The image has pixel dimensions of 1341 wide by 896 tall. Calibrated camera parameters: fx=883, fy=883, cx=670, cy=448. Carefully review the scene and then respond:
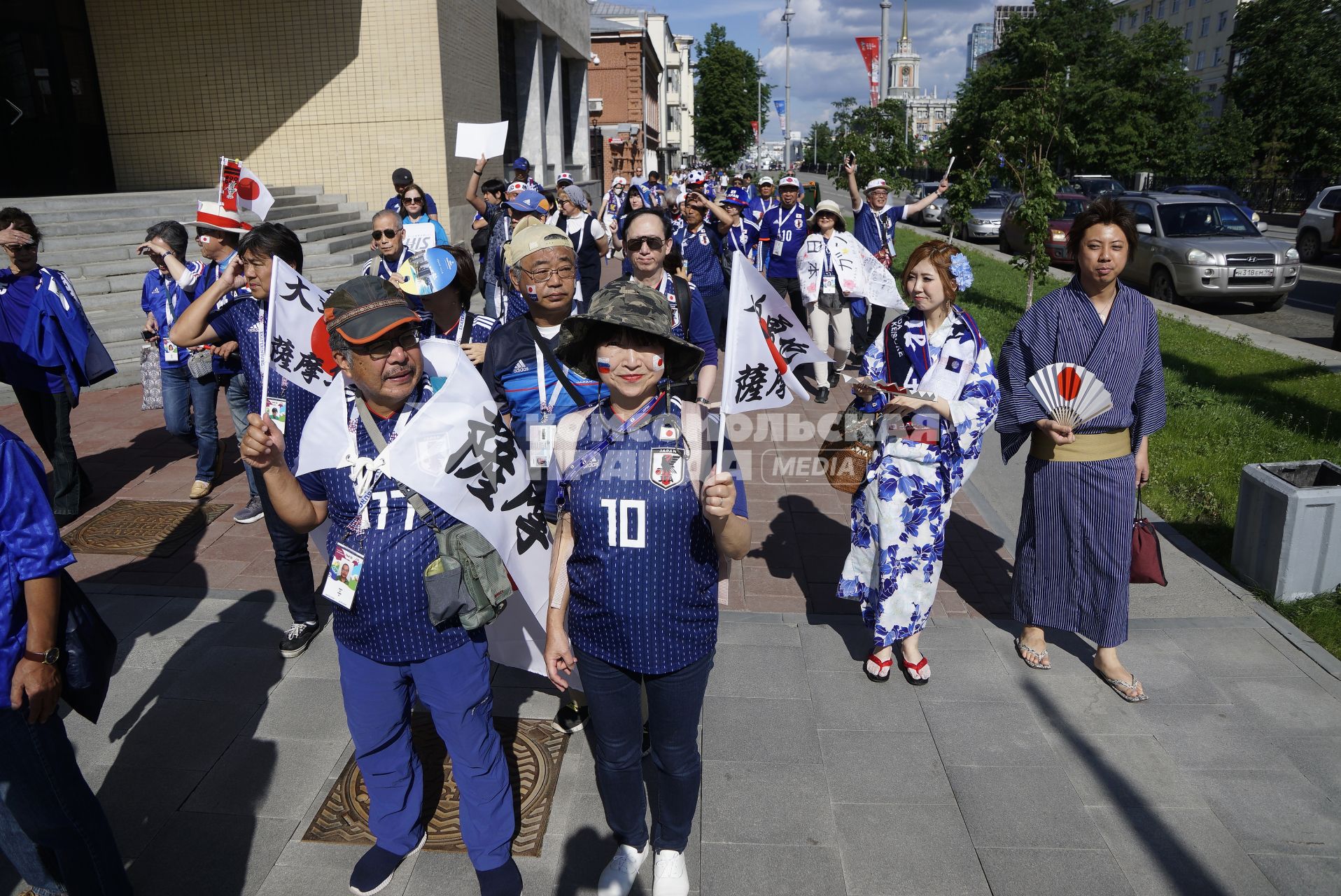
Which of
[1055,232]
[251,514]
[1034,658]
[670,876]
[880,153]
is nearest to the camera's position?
[670,876]

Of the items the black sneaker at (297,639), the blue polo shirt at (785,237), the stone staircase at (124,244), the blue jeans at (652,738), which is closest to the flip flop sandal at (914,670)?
the blue jeans at (652,738)

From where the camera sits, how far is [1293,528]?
196 inches

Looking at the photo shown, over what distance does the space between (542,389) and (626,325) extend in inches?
45.7

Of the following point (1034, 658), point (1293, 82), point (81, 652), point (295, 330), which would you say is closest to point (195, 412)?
point (295, 330)

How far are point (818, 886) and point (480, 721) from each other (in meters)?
1.30

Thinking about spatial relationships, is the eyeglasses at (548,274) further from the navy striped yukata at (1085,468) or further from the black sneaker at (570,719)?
the navy striped yukata at (1085,468)

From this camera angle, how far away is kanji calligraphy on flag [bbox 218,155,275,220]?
14.4 feet

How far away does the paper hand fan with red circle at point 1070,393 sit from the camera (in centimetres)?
397

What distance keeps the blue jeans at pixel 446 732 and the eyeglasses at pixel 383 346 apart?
0.96 m

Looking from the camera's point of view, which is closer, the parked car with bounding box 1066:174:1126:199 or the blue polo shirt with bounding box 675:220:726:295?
the blue polo shirt with bounding box 675:220:726:295

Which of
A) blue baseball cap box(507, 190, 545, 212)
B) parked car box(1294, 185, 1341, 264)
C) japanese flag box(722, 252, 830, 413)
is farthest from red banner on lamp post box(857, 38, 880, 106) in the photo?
japanese flag box(722, 252, 830, 413)

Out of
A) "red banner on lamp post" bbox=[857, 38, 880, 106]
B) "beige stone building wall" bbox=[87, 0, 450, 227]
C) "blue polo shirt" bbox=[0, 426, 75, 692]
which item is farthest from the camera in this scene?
"red banner on lamp post" bbox=[857, 38, 880, 106]

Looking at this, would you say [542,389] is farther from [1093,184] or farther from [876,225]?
[1093,184]

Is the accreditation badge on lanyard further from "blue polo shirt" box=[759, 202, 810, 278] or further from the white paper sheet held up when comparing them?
the white paper sheet held up
